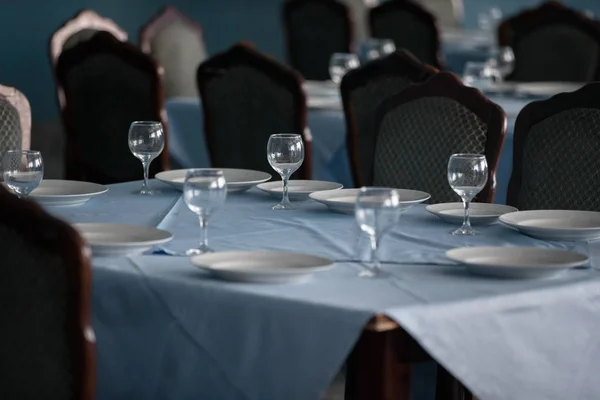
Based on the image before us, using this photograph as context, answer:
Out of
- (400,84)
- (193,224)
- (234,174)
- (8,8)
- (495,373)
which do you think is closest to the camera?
(495,373)

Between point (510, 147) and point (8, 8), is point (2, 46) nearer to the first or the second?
point (8, 8)

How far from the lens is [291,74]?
14.3 feet

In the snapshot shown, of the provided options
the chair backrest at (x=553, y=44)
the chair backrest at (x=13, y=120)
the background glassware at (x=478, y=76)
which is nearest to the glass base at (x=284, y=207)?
the chair backrest at (x=13, y=120)

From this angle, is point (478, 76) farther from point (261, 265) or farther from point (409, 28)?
point (261, 265)

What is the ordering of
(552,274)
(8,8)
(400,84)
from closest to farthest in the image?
(552,274), (400,84), (8,8)

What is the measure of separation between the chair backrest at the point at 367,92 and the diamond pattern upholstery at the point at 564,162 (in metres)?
0.88

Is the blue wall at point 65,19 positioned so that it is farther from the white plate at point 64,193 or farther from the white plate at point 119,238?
the white plate at point 119,238

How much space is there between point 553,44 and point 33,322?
16.1 ft

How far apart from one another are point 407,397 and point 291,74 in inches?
101

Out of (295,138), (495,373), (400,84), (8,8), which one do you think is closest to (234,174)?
(295,138)

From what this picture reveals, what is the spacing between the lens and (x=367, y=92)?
4211 mm

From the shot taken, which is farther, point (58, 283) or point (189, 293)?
point (189, 293)

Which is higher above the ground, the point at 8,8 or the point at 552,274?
the point at 8,8

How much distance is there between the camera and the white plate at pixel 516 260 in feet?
6.68
